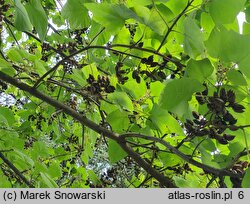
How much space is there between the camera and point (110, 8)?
49.8 inches

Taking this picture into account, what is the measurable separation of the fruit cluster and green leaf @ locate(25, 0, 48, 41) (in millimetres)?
228

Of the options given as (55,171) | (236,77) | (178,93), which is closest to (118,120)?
(178,93)

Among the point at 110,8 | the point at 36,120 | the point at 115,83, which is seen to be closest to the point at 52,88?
the point at 36,120

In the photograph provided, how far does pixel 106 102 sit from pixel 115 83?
0.14m

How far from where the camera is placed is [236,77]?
3.65 ft

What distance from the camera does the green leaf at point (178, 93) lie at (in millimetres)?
1130

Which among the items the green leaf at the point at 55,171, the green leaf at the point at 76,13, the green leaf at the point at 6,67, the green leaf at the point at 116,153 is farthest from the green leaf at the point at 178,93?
the green leaf at the point at 55,171

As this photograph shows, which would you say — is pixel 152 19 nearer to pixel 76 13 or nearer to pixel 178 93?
pixel 178 93

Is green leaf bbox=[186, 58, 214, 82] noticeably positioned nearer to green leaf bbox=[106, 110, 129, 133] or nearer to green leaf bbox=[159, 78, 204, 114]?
green leaf bbox=[159, 78, 204, 114]

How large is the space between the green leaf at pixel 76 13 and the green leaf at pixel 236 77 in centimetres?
70

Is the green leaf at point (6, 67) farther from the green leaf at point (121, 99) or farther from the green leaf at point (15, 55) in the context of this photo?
the green leaf at point (121, 99)

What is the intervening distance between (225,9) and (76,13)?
0.69 meters
